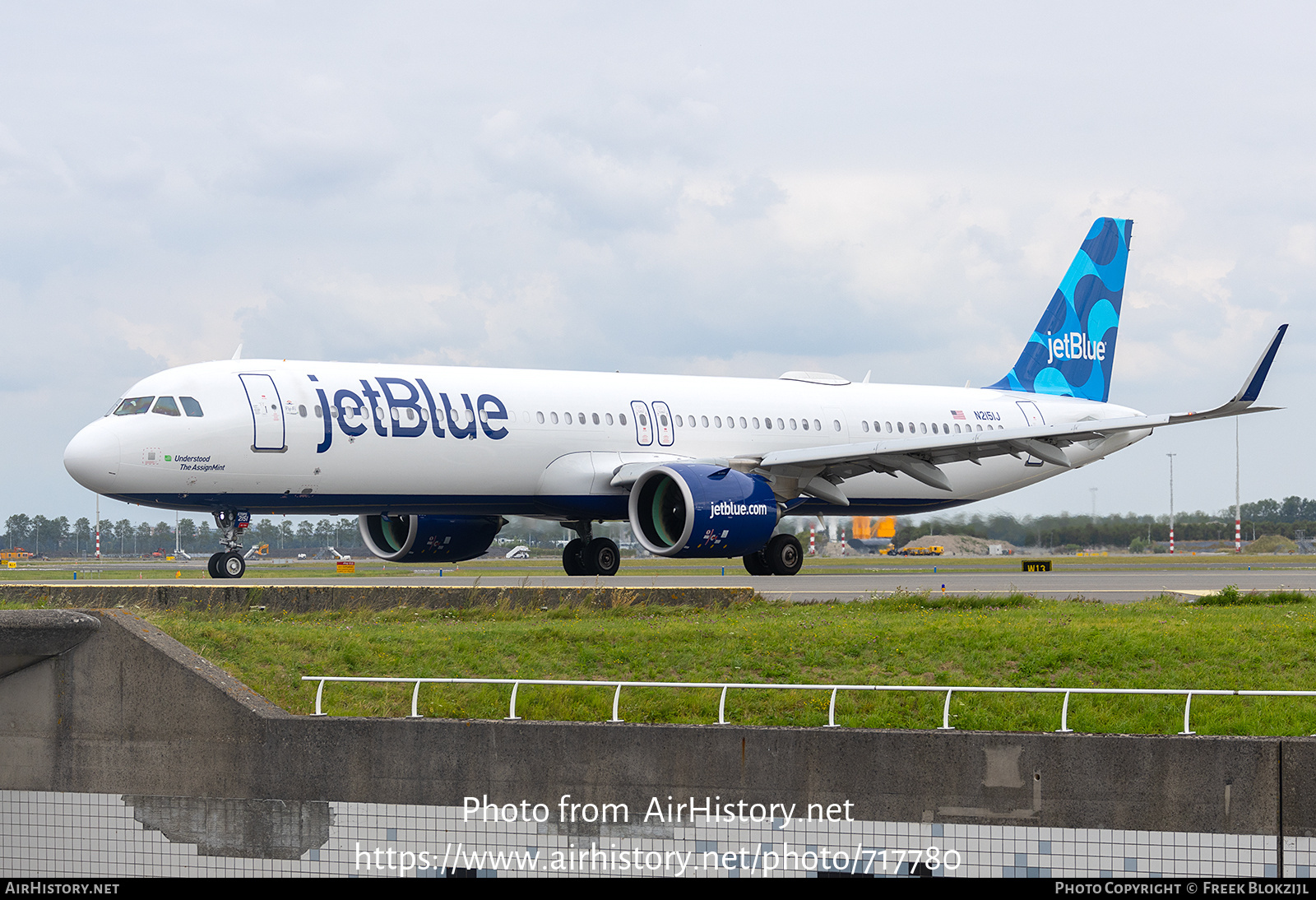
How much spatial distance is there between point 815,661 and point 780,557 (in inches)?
612

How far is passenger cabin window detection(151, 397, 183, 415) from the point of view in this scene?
22984mm

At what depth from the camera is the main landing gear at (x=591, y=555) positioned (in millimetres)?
29109

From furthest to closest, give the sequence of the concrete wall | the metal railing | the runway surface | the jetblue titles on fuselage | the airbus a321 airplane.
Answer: the jetblue titles on fuselage < the airbus a321 airplane < the runway surface < the metal railing < the concrete wall

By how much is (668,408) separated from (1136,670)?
53.6ft

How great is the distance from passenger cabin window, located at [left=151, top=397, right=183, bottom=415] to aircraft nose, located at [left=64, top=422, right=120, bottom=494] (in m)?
0.80

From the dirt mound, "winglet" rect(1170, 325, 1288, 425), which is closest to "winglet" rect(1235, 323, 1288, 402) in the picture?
"winglet" rect(1170, 325, 1288, 425)

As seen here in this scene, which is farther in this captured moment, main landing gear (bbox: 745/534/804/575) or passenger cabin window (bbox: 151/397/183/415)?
main landing gear (bbox: 745/534/804/575)

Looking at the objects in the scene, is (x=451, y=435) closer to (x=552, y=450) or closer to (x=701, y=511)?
(x=552, y=450)

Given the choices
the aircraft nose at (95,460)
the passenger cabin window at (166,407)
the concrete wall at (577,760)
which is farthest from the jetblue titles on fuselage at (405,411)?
the concrete wall at (577,760)

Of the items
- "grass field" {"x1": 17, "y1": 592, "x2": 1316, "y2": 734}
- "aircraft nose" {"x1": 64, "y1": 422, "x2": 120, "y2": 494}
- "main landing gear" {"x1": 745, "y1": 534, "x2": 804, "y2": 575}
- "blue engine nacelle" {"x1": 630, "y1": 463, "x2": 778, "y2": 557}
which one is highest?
"aircraft nose" {"x1": 64, "y1": 422, "x2": 120, "y2": 494}

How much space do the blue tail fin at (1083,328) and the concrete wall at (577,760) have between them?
26.4 m

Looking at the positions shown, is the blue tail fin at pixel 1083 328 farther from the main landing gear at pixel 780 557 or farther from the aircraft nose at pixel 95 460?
the aircraft nose at pixel 95 460

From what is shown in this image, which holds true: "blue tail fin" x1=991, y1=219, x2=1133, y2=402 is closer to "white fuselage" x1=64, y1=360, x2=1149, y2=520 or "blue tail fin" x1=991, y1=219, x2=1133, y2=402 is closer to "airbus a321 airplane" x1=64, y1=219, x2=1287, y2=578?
"airbus a321 airplane" x1=64, y1=219, x2=1287, y2=578
